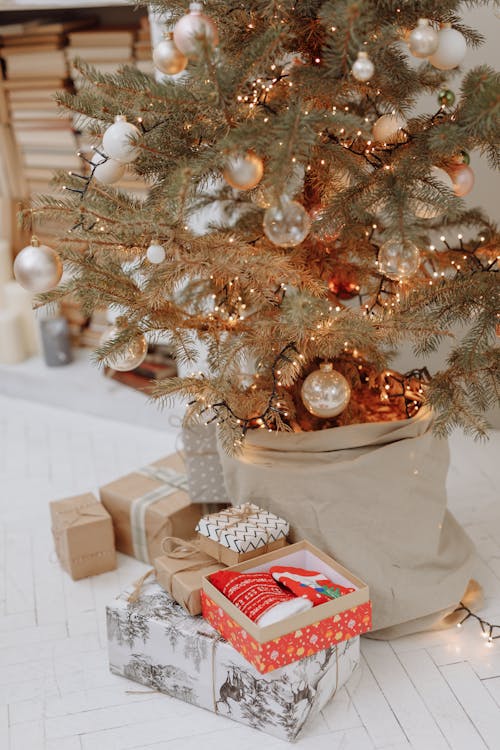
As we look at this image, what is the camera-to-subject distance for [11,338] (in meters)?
3.18

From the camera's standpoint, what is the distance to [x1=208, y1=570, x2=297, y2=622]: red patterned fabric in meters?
1.51

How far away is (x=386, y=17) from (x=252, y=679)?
1161mm

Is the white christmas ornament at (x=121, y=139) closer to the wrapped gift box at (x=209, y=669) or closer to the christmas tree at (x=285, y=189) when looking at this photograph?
the christmas tree at (x=285, y=189)

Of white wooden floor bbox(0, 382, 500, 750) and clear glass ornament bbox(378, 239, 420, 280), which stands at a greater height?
clear glass ornament bbox(378, 239, 420, 280)

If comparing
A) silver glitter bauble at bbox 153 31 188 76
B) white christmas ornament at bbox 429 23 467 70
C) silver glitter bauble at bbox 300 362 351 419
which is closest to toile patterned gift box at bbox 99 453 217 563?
silver glitter bauble at bbox 300 362 351 419

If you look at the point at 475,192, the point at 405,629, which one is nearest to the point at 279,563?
the point at 405,629

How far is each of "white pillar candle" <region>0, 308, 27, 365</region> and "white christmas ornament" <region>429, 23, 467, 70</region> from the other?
7.00 feet

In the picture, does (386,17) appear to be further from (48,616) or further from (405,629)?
(48,616)

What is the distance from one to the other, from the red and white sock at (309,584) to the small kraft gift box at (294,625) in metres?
0.03

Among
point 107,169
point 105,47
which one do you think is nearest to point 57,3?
point 105,47

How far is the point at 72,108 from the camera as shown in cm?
154

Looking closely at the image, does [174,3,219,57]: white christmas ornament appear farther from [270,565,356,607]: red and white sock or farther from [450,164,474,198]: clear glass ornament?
[270,565,356,607]: red and white sock

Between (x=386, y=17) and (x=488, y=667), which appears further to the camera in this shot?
(x=488, y=667)

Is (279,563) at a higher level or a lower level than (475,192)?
lower
